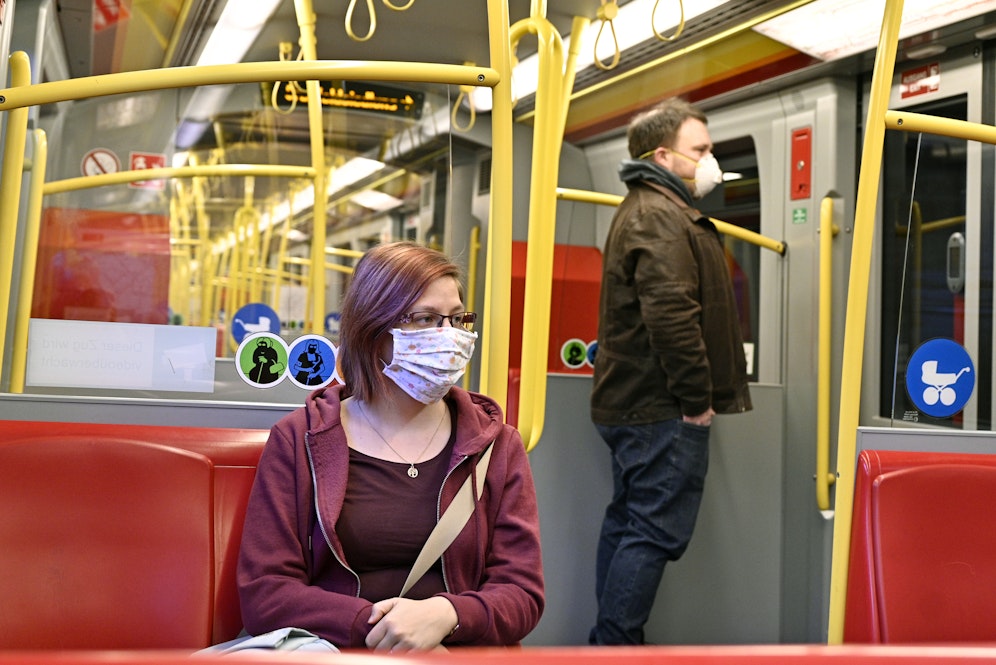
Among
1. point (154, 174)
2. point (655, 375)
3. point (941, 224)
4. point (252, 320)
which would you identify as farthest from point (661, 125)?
point (154, 174)

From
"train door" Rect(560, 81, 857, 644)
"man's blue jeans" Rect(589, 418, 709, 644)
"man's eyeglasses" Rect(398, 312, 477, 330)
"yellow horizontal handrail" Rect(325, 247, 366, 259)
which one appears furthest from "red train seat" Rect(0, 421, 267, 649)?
"yellow horizontal handrail" Rect(325, 247, 366, 259)

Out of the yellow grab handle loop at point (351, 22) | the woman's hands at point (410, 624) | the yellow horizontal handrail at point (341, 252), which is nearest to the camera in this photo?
the woman's hands at point (410, 624)

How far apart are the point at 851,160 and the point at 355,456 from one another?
3.04 meters

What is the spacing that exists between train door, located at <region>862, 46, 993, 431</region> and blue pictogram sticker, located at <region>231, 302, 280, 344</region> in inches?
59.0

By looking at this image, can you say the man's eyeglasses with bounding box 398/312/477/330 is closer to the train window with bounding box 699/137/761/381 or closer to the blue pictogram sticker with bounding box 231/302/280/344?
the blue pictogram sticker with bounding box 231/302/280/344

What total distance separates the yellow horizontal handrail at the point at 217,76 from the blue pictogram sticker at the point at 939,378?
45.9 inches

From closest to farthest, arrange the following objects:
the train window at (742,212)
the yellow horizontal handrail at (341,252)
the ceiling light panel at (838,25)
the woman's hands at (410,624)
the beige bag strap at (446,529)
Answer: the woman's hands at (410,624)
the beige bag strap at (446,529)
the ceiling light panel at (838,25)
the yellow horizontal handrail at (341,252)
the train window at (742,212)

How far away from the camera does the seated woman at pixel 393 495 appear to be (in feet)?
5.31

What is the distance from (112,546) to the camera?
1683 millimetres

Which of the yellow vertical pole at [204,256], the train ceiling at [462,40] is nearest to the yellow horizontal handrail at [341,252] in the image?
the yellow vertical pole at [204,256]

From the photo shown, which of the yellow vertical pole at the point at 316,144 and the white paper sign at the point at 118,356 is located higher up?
the yellow vertical pole at the point at 316,144

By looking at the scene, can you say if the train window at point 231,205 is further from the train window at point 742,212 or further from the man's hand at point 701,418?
the train window at point 742,212

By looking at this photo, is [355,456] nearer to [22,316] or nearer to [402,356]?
[402,356]

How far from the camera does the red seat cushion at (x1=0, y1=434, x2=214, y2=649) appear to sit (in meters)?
1.64
